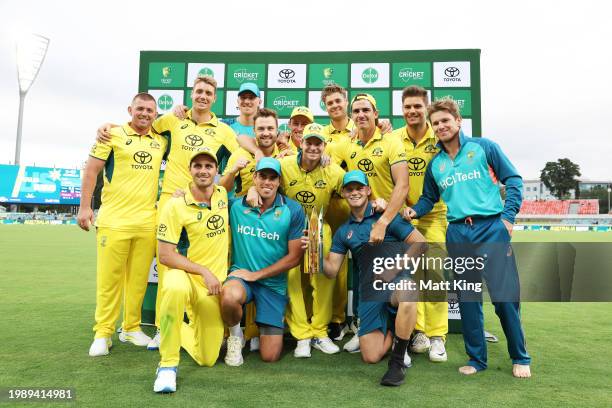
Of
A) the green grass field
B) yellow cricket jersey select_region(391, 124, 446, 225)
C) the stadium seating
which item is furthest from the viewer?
the stadium seating

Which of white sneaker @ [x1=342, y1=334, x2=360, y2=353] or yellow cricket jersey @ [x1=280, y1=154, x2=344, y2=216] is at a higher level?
yellow cricket jersey @ [x1=280, y1=154, x2=344, y2=216]

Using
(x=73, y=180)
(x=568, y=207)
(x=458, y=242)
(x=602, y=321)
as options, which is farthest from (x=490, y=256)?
(x=568, y=207)

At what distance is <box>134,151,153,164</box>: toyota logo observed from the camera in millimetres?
4328

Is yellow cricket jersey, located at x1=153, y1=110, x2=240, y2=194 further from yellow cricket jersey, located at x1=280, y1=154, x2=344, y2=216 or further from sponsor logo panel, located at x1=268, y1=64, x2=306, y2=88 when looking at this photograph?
sponsor logo panel, located at x1=268, y1=64, x2=306, y2=88

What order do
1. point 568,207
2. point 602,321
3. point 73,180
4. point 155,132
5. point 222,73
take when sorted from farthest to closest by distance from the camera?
1. point 568,207
2. point 73,180
3. point 222,73
4. point 602,321
5. point 155,132

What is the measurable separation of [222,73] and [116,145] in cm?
231

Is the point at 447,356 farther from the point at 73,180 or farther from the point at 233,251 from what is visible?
the point at 73,180

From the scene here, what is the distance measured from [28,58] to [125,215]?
166 feet

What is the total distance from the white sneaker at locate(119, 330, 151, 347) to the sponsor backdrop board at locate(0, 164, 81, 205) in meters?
49.7

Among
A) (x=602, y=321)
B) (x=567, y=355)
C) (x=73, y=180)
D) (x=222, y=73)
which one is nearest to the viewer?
(x=567, y=355)

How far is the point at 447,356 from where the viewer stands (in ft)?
13.7

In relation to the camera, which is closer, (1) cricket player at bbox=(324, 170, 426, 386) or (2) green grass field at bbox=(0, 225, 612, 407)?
(2) green grass field at bbox=(0, 225, 612, 407)

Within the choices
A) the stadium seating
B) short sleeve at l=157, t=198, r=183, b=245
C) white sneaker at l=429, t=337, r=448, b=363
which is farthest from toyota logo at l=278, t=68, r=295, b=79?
the stadium seating

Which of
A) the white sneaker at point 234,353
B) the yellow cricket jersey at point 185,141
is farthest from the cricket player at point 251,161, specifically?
the white sneaker at point 234,353
